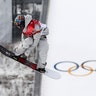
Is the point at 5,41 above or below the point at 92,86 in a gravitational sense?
below

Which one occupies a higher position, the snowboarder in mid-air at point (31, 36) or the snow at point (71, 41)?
the snowboarder in mid-air at point (31, 36)

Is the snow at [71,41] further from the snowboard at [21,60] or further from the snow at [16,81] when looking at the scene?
the snow at [16,81]

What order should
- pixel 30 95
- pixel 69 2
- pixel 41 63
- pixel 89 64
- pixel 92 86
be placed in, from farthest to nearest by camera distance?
pixel 30 95 → pixel 69 2 → pixel 89 64 → pixel 92 86 → pixel 41 63

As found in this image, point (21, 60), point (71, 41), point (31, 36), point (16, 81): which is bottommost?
point (16, 81)

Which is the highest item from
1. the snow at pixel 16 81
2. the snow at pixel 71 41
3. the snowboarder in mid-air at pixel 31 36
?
the snowboarder in mid-air at pixel 31 36

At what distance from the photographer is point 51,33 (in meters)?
9.93

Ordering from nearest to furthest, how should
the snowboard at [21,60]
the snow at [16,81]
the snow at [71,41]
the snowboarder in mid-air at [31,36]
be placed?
the snowboarder in mid-air at [31,36]
the snowboard at [21,60]
the snow at [71,41]
the snow at [16,81]

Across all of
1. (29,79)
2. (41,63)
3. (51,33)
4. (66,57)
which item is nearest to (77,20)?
(51,33)

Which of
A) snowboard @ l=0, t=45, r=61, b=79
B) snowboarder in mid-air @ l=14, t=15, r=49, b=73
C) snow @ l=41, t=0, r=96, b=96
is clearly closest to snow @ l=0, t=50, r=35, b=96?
snow @ l=41, t=0, r=96, b=96

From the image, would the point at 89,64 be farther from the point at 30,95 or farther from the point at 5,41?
the point at 5,41

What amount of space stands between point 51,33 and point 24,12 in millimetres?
3101

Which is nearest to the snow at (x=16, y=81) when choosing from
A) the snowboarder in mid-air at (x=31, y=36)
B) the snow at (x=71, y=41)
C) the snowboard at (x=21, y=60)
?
the snow at (x=71, y=41)

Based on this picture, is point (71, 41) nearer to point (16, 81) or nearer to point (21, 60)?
point (21, 60)

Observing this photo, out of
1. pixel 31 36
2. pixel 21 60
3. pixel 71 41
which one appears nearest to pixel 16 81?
pixel 71 41
